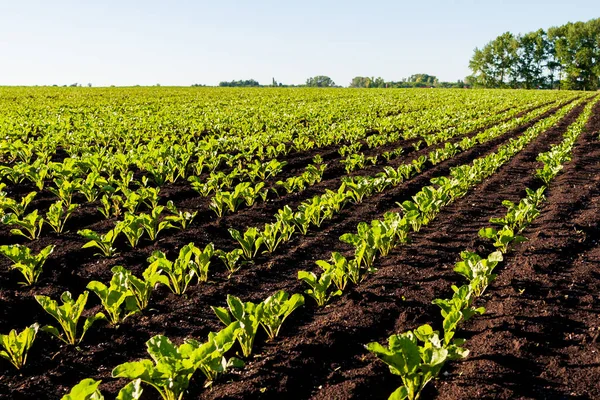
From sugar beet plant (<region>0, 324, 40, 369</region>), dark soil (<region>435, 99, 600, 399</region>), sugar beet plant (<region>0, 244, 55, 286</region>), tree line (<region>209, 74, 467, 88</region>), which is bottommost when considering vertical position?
dark soil (<region>435, 99, 600, 399</region>)

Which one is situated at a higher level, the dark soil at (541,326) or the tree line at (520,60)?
the tree line at (520,60)

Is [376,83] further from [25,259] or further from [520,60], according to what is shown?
[25,259]

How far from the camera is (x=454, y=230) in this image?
21.7 feet

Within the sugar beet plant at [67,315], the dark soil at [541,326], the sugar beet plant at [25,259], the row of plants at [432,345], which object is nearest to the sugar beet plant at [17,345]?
the sugar beet plant at [67,315]

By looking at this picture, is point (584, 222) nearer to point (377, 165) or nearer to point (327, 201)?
point (327, 201)

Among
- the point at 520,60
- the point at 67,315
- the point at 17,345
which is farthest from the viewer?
the point at 520,60

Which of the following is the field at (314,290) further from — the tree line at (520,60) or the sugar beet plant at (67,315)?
the tree line at (520,60)

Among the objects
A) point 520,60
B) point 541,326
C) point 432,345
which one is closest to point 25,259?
point 432,345

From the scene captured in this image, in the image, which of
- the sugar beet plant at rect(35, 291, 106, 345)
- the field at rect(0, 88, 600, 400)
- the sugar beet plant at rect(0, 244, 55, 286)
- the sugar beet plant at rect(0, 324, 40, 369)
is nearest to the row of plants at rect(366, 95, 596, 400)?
the field at rect(0, 88, 600, 400)

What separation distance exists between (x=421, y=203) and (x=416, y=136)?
1121 cm

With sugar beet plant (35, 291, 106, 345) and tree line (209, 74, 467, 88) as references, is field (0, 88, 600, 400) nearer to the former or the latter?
sugar beet plant (35, 291, 106, 345)

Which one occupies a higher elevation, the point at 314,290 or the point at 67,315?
the point at 67,315

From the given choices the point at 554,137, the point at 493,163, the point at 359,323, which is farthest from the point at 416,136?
the point at 359,323

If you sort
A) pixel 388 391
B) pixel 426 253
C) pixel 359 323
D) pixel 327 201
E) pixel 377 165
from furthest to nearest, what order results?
pixel 377 165
pixel 327 201
pixel 426 253
pixel 359 323
pixel 388 391
